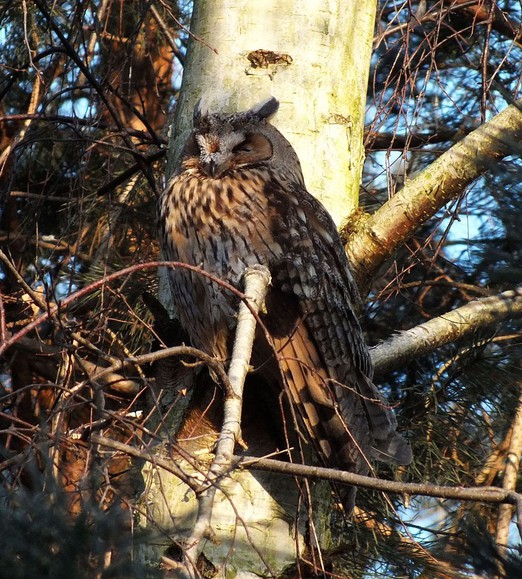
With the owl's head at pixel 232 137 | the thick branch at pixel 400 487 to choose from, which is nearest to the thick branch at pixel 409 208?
the owl's head at pixel 232 137

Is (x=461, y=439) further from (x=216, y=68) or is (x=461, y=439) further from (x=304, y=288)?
(x=216, y=68)

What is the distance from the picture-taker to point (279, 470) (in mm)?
1689

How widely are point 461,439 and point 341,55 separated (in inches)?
63.2

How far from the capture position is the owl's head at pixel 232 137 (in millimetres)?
2807

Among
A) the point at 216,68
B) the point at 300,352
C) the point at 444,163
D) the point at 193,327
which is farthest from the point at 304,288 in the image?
the point at 216,68

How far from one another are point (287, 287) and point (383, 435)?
1.90 feet

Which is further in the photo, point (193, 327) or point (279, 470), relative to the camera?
point (193, 327)

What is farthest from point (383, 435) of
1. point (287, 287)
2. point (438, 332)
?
point (287, 287)

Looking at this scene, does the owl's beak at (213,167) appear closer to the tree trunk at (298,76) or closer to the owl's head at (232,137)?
the owl's head at (232,137)

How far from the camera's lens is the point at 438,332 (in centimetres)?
287

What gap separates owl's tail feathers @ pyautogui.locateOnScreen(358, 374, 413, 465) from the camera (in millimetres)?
2684

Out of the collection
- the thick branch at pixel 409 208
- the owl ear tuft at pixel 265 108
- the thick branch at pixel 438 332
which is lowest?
the thick branch at pixel 438 332

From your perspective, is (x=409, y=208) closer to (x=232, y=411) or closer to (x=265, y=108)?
(x=265, y=108)

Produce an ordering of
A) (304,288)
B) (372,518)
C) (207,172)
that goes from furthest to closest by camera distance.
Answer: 1. (372,518)
2. (207,172)
3. (304,288)
